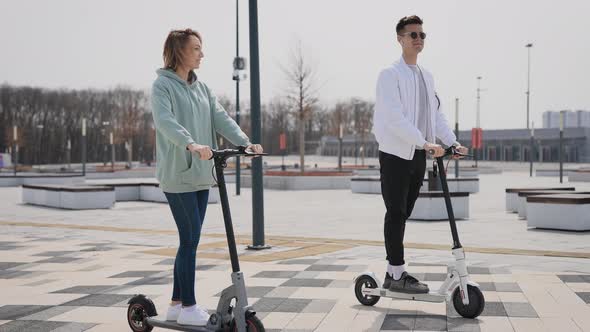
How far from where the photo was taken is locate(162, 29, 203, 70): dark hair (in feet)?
13.1

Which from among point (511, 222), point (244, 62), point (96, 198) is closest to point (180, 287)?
point (511, 222)

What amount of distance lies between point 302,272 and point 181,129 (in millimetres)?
3182

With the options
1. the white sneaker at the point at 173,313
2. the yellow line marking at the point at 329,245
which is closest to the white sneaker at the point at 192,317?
the white sneaker at the point at 173,313

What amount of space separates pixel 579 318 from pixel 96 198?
14313mm

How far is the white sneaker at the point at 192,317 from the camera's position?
398cm

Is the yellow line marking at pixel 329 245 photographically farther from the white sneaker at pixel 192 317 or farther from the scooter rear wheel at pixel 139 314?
the white sneaker at pixel 192 317

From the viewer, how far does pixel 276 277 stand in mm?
6375

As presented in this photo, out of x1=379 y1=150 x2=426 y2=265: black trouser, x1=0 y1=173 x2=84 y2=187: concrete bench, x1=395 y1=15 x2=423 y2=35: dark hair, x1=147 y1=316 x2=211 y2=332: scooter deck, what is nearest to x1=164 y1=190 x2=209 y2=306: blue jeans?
x1=147 y1=316 x2=211 y2=332: scooter deck

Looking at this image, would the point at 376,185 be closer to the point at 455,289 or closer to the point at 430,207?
the point at 430,207

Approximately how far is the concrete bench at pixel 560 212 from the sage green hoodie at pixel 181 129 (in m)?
8.04

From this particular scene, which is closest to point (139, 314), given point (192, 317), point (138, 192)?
point (192, 317)

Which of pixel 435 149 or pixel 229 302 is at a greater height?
pixel 435 149

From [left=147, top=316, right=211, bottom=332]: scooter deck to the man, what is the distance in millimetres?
1646

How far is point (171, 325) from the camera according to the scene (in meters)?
4.03
